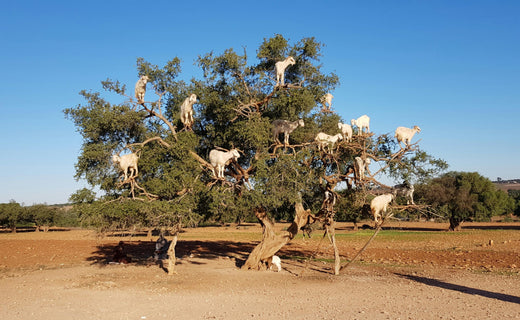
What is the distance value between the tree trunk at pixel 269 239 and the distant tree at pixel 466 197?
1171 inches

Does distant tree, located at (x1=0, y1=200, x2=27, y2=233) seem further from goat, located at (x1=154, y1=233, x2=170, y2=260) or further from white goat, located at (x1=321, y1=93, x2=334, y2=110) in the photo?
white goat, located at (x1=321, y1=93, x2=334, y2=110)

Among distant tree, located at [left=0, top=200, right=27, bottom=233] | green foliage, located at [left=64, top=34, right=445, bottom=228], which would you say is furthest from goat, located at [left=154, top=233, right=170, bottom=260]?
distant tree, located at [left=0, top=200, right=27, bottom=233]

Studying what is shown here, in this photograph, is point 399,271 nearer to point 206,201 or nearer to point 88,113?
point 206,201

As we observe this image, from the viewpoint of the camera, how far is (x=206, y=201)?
14891mm

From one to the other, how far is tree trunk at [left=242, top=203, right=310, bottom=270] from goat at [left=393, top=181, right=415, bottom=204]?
11.4ft

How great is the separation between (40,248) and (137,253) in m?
8.09

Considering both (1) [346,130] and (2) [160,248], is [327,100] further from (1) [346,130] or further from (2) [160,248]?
(2) [160,248]

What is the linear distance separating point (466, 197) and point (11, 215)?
187 ft

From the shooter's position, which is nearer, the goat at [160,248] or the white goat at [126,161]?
the white goat at [126,161]

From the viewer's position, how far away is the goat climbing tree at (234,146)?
44.1 ft

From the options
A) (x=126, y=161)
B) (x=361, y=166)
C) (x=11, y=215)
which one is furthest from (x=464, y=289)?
(x=11, y=215)

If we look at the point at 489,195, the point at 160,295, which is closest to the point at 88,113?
the point at 160,295

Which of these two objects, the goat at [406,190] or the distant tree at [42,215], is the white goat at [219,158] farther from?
the distant tree at [42,215]

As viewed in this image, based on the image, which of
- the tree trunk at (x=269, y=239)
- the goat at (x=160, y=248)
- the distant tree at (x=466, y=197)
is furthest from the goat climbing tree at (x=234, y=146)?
the distant tree at (x=466, y=197)
